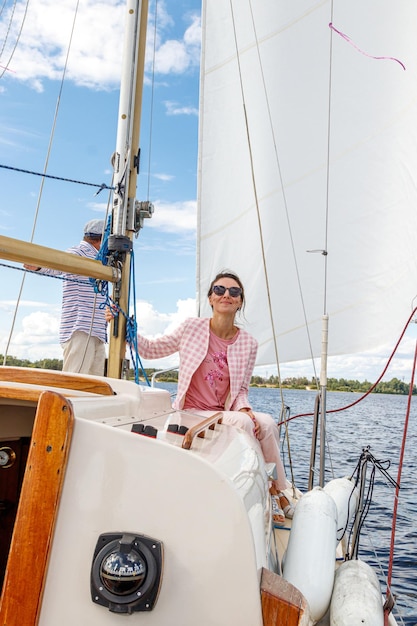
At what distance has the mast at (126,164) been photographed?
3.83m

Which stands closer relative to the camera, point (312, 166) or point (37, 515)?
point (37, 515)

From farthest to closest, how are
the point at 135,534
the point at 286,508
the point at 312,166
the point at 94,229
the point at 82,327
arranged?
the point at 312,166
the point at 94,229
the point at 82,327
the point at 286,508
the point at 135,534

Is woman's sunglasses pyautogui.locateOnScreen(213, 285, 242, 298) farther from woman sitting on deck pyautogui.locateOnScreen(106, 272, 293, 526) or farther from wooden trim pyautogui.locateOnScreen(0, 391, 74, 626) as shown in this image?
wooden trim pyautogui.locateOnScreen(0, 391, 74, 626)

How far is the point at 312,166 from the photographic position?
19.2 feet

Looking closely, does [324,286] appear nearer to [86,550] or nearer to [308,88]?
[308,88]

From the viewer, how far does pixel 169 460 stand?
1.50 metres

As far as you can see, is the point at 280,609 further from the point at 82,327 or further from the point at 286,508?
the point at 82,327

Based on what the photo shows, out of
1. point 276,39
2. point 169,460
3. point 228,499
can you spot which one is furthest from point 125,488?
point 276,39

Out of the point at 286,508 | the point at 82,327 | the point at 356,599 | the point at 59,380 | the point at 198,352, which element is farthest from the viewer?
the point at 82,327

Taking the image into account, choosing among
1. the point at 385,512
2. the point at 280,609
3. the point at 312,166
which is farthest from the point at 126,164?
the point at 385,512

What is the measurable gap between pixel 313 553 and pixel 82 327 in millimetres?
2534

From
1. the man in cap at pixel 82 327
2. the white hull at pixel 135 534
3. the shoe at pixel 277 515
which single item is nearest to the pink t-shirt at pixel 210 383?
the shoe at pixel 277 515

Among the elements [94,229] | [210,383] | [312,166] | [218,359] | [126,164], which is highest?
[312,166]

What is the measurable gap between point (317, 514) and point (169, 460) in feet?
4.48
